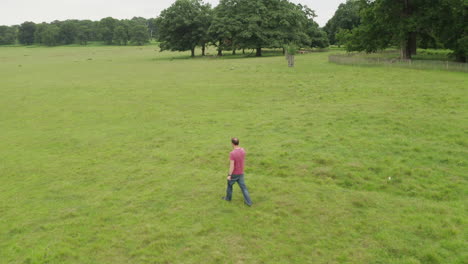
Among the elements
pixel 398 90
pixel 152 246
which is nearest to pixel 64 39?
pixel 398 90

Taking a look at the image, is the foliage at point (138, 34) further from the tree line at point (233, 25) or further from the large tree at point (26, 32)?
the tree line at point (233, 25)

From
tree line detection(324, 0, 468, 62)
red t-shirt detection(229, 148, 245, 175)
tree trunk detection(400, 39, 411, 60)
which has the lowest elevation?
red t-shirt detection(229, 148, 245, 175)

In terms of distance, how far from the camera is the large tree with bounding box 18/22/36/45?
618ft

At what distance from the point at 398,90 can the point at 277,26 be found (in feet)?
189

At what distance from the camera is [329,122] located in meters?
21.8

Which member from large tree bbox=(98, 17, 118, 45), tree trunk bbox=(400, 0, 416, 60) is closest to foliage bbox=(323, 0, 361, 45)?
tree trunk bbox=(400, 0, 416, 60)

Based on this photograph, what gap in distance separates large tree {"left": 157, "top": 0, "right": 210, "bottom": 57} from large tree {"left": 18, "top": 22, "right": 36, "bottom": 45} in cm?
13621

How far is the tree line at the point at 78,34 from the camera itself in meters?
165

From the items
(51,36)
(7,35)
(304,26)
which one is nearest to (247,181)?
(304,26)

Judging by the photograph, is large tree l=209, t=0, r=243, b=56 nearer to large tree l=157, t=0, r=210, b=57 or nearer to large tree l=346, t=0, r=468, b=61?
large tree l=157, t=0, r=210, b=57

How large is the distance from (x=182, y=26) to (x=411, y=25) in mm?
→ 54496

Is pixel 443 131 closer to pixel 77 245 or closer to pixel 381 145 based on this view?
pixel 381 145

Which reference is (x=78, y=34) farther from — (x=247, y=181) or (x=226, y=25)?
(x=247, y=181)

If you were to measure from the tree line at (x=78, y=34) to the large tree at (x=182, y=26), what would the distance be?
79699 mm
